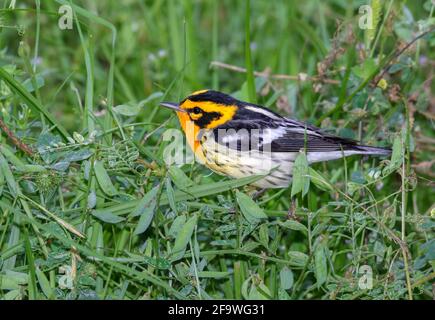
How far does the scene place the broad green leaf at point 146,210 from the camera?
2.83 meters

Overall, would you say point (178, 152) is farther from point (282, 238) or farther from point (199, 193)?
point (282, 238)

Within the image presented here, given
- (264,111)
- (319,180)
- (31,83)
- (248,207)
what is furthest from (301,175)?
(31,83)

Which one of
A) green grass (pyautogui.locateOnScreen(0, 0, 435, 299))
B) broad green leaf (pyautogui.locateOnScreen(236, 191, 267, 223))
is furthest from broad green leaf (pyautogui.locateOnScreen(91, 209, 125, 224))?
broad green leaf (pyautogui.locateOnScreen(236, 191, 267, 223))

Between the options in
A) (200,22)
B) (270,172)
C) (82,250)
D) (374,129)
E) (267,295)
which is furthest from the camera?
(200,22)

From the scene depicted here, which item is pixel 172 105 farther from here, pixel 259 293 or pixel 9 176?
pixel 259 293

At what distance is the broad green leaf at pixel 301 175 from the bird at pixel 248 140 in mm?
402

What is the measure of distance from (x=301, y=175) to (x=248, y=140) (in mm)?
590

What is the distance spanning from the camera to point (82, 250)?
2.71 meters

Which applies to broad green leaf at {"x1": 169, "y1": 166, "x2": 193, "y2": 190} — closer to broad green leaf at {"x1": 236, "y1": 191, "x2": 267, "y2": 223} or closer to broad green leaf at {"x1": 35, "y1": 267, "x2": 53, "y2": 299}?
broad green leaf at {"x1": 236, "y1": 191, "x2": 267, "y2": 223}

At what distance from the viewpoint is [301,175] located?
2.93m

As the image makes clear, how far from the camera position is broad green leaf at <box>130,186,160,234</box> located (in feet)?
9.30

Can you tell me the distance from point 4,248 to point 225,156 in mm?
1000

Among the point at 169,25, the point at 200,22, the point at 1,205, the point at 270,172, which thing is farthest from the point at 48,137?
the point at 200,22

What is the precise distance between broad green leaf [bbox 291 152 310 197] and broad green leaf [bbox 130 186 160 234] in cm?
52
